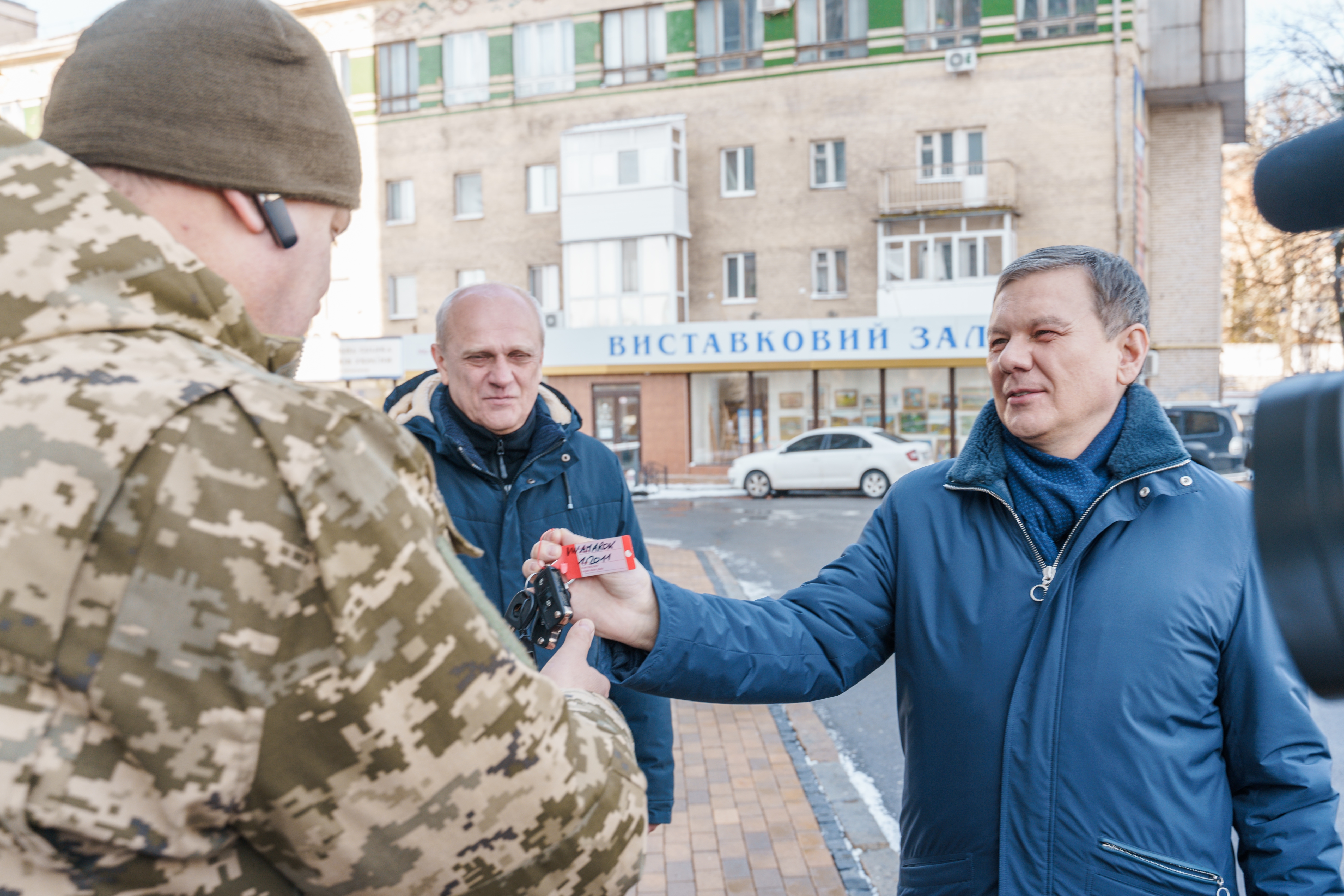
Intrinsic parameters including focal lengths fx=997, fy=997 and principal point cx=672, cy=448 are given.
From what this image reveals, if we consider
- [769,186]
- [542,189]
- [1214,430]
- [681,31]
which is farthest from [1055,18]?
[542,189]

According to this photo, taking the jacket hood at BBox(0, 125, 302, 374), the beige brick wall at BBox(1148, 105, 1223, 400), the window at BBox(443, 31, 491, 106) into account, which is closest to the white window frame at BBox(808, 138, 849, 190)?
the beige brick wall at BBox(1148, 105, 1223, 400)

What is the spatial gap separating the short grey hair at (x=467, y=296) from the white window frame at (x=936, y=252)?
21808 millimetres

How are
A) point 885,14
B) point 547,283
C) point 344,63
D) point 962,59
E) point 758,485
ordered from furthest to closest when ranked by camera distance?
point 344,63 → point 547,283 → point 885,14 → point 962,59 → point 758,485

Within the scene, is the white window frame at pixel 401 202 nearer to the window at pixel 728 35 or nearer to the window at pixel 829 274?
the window at pixel 728 35

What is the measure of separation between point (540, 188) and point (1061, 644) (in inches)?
1058

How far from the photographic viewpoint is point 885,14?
81.5 ft

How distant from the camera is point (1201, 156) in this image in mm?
27953

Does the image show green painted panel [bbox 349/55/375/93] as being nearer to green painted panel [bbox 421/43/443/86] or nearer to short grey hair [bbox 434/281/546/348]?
green painted panel [bbox 421/43/443/86]

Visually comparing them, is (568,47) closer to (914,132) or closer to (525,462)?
(914,132)

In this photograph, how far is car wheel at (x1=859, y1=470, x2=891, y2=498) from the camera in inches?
797

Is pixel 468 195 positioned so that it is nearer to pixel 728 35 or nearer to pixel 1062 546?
pixel 728 35

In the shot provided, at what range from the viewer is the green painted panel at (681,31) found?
26062mm

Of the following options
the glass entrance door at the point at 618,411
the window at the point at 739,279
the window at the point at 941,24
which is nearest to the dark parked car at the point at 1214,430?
the window at the point at 739,279

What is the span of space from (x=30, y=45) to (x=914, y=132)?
27.3 m
